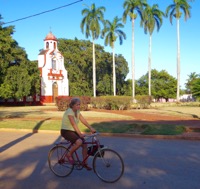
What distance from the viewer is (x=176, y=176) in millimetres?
6203

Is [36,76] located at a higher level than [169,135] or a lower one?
higher

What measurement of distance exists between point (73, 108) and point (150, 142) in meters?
5.50

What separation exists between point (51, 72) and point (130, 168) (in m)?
50.9

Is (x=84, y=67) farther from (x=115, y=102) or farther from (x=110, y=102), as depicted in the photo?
(x=115, y=102)

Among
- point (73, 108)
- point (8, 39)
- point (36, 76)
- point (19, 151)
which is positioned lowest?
point (19, 151)

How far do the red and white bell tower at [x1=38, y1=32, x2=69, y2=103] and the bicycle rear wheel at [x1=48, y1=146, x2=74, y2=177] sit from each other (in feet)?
160

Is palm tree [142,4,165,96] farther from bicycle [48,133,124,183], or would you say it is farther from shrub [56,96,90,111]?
bicycle [48,133,124,183]

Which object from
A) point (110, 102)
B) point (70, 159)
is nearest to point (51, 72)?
point (110, 102)

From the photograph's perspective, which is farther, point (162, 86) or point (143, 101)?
point (162, 86)

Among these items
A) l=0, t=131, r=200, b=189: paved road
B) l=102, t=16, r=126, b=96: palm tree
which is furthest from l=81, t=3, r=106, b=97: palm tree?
l=0, t=131, r=200, b=189: paved road

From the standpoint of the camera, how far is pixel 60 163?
6.39m

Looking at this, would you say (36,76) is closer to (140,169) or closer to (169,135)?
(169,135)

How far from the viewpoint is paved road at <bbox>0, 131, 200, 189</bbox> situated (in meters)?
5.73

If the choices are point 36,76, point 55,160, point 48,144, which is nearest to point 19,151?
point 48,144
